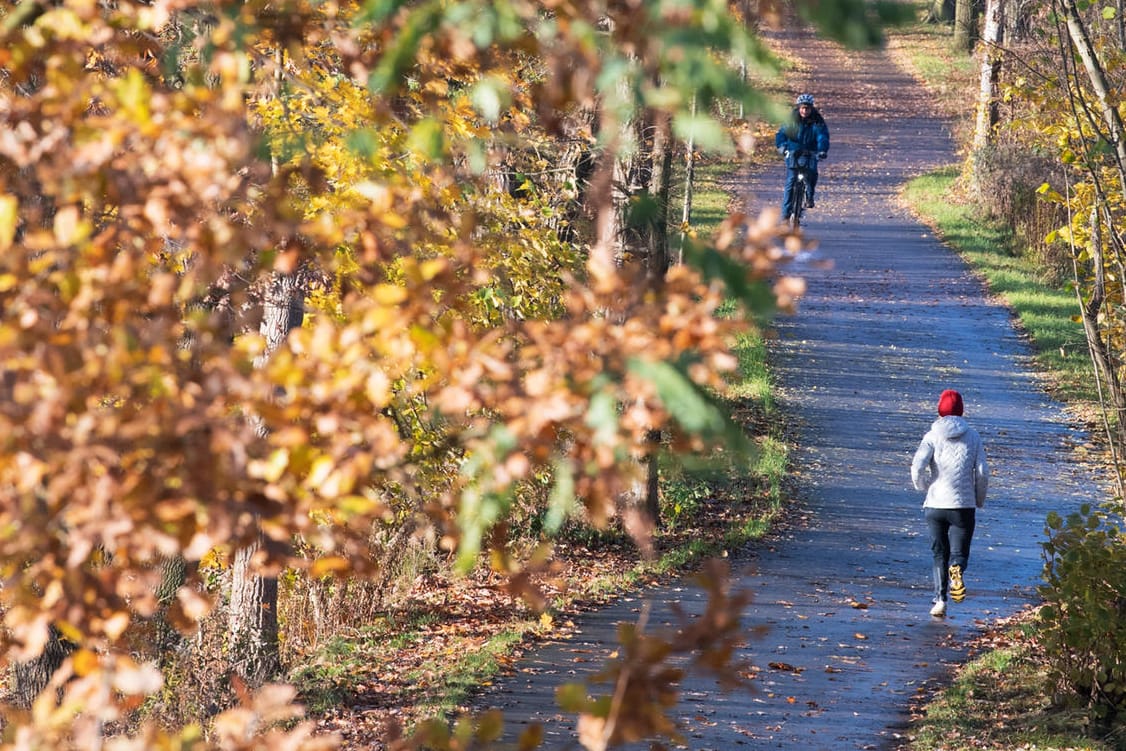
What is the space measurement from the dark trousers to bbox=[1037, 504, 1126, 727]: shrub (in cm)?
180

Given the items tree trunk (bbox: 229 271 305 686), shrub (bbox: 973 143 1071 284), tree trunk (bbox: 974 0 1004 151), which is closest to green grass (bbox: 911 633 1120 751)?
tree trunk (bbox: 229 271 305 686)

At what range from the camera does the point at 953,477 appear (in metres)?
9.44

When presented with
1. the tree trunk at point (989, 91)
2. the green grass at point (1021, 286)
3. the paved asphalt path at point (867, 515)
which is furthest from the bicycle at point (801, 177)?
the tree trunk at point (989, 91)

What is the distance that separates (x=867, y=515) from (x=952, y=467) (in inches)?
138

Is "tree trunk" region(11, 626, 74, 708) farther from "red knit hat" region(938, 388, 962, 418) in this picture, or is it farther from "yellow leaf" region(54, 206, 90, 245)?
"red knit hat" region(938, 388, 962, 418)

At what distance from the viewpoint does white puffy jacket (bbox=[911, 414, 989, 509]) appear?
371 inches

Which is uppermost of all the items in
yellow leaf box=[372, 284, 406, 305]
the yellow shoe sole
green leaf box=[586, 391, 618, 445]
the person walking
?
yellow leaf box=[372, 284, 406, 305]

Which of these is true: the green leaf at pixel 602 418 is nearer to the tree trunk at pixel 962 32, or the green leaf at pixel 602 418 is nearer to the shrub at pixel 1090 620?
the shrub at pixel 1090 620

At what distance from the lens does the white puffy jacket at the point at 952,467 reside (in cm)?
942

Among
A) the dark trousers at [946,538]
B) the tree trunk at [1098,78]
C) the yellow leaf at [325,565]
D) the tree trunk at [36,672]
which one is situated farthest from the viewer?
the dark trousers at [946,538]

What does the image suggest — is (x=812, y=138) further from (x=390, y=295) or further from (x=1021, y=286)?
(x=390, y=295)

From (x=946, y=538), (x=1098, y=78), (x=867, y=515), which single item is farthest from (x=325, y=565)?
(x=867, y=515)

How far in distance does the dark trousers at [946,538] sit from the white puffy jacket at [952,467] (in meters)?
0.07

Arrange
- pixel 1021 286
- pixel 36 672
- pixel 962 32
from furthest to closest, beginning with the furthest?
pixel 962 32, pixel 1021 286, pixel 36 672
